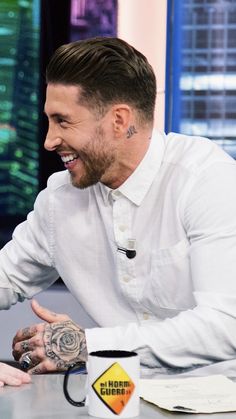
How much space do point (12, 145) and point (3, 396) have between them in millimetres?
2382

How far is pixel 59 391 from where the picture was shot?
1.73 metres

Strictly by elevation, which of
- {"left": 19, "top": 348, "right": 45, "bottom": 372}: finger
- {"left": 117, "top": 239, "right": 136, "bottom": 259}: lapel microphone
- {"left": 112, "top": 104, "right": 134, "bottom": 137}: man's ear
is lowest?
{"left": 19, "top": 348, "right": 45, "bottom": 372}: finger

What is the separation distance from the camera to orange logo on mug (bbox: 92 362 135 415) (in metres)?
1.51

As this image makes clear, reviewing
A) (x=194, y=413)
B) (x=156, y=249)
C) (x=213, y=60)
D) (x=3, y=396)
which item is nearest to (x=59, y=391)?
(x=3, y=396)

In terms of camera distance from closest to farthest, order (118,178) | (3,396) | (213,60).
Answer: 1. (3,396)
2. (118,178)
3. (213,60)

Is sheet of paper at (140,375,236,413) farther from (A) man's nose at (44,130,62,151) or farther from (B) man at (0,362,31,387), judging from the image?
(A) man's nose at (44,130,62,151)

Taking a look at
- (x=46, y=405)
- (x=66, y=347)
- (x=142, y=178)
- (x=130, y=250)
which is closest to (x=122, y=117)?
(x=142, y=178)

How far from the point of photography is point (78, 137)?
233 cm

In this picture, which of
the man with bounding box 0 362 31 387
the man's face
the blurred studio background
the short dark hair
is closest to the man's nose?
the man's face

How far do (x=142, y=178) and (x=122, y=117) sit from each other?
0.16 meters

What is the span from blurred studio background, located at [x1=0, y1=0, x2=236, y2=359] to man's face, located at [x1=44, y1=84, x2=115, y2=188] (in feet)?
3.92

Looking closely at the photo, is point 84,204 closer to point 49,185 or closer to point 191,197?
point 49,185

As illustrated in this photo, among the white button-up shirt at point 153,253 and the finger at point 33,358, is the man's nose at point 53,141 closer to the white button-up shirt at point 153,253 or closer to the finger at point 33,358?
the white button-up shirt at point 153,253

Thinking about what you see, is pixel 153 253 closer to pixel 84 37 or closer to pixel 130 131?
pixel 130 131
